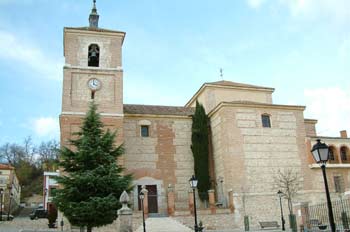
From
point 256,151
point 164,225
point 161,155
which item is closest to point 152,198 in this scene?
point 161,155

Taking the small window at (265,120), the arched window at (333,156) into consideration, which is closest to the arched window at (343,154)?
the arched window at (333,156)

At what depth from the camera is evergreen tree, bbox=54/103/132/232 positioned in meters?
16.8

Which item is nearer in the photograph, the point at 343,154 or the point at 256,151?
the point at 256,151

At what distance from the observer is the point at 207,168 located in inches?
1040

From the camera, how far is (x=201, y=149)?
26734 millimetres

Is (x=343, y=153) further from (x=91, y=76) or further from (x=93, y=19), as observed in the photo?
(x=93, y=19)

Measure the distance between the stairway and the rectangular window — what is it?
11747 millimetres

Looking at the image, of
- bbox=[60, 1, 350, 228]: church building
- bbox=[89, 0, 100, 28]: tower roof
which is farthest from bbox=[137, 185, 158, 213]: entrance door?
bbox=[89, 0, 100, 28]: tower roof

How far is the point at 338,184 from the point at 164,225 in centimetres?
1324

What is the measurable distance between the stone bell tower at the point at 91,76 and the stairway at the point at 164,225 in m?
5.66

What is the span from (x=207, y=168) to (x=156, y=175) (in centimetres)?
356

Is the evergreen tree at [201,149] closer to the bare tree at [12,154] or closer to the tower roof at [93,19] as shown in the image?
the tower roof at [93,19]

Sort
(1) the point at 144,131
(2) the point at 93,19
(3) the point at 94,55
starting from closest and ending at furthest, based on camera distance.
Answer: (3) the point at 94,55 → (1) the point at 144,131 → (2) the point at 93,19

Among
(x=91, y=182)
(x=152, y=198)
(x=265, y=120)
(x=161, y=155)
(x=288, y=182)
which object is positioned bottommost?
(x=152, y=198)
